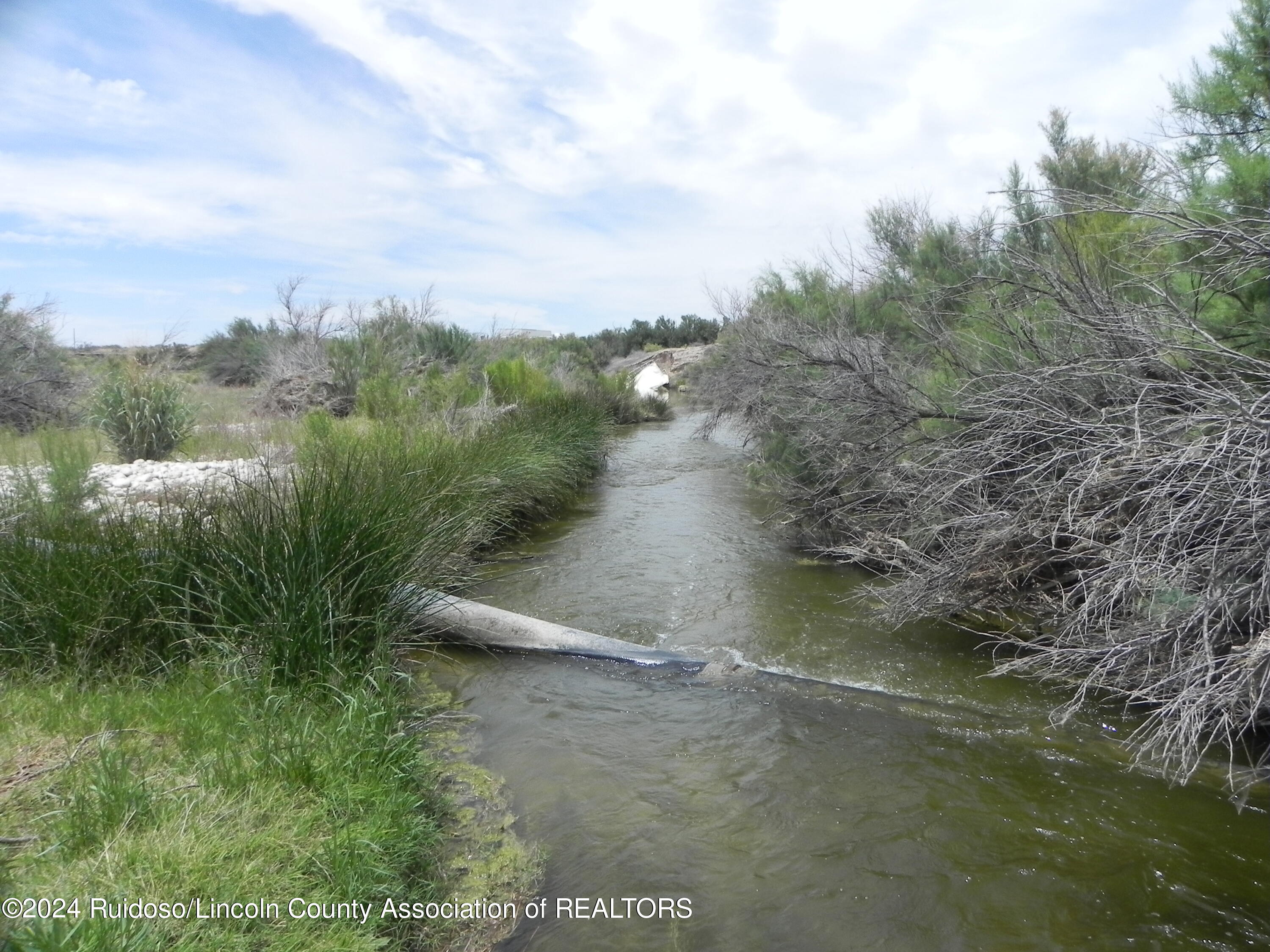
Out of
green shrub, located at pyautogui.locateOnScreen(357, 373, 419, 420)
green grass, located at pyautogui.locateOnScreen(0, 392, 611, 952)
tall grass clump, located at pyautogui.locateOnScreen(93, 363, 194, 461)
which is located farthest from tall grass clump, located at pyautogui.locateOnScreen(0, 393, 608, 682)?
green shrub, located at pyautogui.locateOnScreen(357, 373, 419, 420)

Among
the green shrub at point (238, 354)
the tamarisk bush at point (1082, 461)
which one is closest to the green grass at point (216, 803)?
the tamarisk bush at point (1082, 461)

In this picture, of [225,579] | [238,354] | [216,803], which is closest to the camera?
[216,803]

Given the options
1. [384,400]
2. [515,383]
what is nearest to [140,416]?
Result: [384,400]

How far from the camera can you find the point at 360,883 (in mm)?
2826

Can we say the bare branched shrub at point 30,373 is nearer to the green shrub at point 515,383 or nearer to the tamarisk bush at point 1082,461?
the green shrub at point 515,383

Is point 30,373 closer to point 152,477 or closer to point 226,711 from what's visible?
point 152,477

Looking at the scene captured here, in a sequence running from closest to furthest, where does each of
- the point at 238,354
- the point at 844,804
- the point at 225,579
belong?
the point at 844,804
the point at 225,579
the point at 238,354

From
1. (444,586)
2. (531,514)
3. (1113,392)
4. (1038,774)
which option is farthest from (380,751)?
(531,514)

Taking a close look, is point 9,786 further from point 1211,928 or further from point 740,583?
point 740,583

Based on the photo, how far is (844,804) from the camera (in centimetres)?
413

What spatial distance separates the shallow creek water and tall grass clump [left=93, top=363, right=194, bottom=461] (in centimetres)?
725

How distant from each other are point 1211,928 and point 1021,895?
2.28 feet

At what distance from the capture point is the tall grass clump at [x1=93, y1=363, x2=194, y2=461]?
1071cm

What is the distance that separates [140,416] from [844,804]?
34.3 feet
